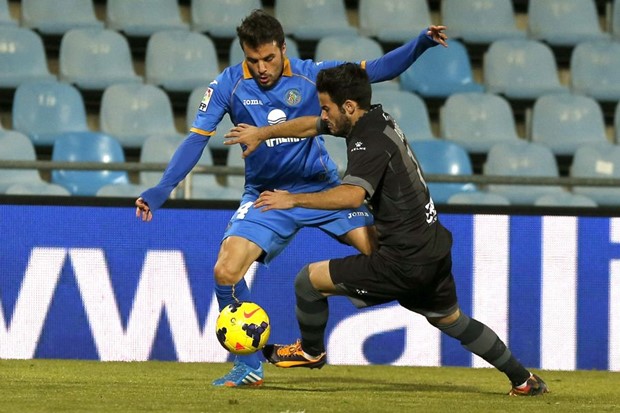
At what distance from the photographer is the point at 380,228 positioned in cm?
652

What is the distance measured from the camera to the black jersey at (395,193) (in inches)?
247

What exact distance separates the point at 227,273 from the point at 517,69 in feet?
19.4

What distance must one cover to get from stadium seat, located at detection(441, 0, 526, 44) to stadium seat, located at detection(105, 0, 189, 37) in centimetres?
259

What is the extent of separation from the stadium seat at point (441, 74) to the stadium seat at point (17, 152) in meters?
3.57

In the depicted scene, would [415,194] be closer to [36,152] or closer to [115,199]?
[115,199]

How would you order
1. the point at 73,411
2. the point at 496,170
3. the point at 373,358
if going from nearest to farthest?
the point at 73,411
the point at 373,358
the point at 496,170

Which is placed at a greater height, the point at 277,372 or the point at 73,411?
the point at 73,411

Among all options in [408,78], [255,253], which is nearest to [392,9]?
[408,78]

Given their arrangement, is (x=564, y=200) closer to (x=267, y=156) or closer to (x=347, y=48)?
(x=347, y=48)

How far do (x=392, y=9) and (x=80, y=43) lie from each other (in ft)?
10.1

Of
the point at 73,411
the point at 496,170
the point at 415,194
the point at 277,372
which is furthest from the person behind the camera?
the point at 496,170

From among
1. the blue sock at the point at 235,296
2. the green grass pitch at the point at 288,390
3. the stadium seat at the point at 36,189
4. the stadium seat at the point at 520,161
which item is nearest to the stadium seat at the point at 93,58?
the stadium seat at the point at 36,189

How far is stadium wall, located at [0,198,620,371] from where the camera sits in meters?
8.76

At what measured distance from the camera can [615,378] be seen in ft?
27.7
